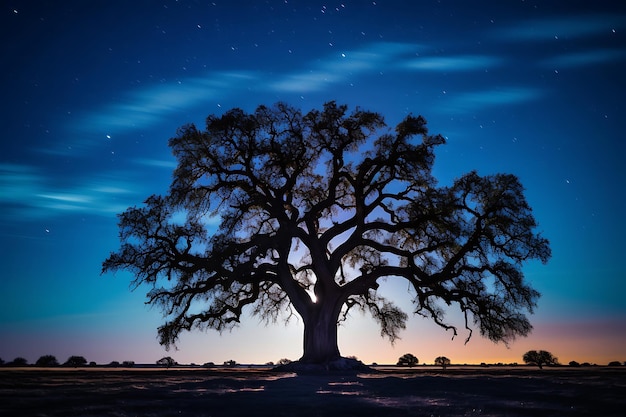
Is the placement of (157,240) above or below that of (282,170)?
below

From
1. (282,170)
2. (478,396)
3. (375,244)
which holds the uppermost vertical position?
(282,170)

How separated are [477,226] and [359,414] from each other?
20.1 metres

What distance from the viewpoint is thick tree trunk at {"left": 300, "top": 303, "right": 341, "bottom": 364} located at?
24.5 meters

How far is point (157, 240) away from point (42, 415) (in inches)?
778

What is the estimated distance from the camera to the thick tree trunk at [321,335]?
24453mm

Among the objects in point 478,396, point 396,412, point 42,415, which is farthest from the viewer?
point 478,396

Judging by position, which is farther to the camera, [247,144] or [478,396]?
[247,144]

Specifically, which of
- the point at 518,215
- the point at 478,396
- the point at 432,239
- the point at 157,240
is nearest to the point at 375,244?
the point at 432,239

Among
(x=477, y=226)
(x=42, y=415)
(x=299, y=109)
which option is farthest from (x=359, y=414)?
(x=299, y=109)

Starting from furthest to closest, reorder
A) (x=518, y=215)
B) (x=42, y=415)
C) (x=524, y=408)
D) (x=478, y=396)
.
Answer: (x=518, y=215) < (x=478, y=396) < (x=524, y=408) < (x=42, y=415)

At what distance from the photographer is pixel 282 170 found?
26562 millimetres

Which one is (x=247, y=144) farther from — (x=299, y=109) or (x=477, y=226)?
(x=477, y=226)

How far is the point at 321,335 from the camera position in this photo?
2472 centimetres

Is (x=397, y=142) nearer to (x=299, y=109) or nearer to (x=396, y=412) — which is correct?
(x=299, y=109)
